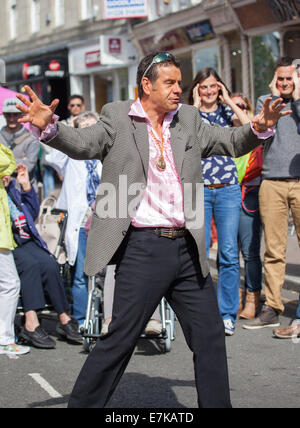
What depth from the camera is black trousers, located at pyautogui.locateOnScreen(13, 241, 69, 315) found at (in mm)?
7680

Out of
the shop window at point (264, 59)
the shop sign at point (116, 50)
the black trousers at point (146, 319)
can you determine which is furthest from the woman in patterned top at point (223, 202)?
the shop sign at point (116, 50)

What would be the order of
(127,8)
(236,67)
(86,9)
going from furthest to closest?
(86,9), (127,8), (236,67)

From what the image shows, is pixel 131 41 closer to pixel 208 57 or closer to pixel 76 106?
pixel 208 57

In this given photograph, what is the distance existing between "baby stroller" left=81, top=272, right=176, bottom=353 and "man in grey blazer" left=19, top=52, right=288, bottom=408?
2.24 metres

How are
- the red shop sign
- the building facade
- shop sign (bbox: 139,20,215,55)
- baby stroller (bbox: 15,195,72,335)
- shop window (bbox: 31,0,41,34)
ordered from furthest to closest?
shop window (bbox: 31,0,41,34) → the red shop sign → shop sign (bbox: 139,20,215,55) → the building facade → baby stroller (bbox: 15,195,72,335)

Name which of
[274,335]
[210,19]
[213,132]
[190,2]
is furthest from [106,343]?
[190,2]

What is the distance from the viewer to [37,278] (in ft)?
25.4

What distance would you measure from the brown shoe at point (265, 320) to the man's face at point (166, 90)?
3.69 metres

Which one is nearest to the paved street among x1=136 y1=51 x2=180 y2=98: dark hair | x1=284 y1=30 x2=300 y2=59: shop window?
x1=136 y1=51 x2=180 y2=98: dark hair

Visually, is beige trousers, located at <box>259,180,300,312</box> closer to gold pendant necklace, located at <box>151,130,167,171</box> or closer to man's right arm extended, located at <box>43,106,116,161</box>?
gold pendant necklace, located at <box>151,130,167,171</box>

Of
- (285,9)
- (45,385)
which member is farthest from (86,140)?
(285,9)

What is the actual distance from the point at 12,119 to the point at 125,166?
17.1 feet

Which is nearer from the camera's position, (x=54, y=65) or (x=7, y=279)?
(x=7, y=279)

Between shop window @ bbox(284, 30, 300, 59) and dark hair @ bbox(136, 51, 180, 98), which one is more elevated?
shop window @ bbox(284, 30, 300, 59)
